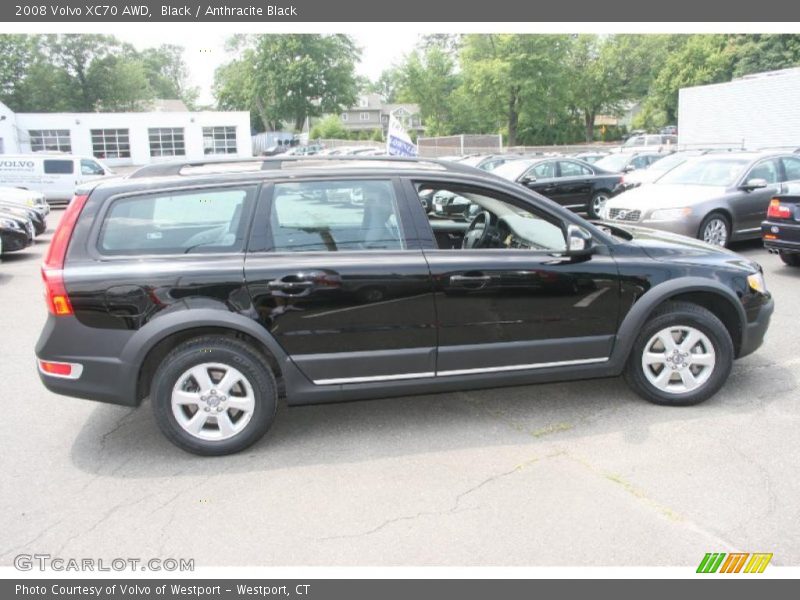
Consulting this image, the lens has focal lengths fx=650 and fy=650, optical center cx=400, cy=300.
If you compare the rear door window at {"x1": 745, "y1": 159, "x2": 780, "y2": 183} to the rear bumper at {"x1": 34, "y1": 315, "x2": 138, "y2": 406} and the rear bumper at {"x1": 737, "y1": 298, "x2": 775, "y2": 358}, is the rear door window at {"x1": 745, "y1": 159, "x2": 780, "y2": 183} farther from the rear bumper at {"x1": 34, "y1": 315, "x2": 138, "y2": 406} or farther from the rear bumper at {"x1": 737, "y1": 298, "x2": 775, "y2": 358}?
the rear bumper at {"x1": 34, "y1": 315, "x2": 138, "y2": 406}

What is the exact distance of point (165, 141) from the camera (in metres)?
44.3

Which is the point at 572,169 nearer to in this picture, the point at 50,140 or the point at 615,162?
the point at 615,162

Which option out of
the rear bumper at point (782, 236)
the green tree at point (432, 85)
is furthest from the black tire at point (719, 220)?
the green tree at point (432, 85)

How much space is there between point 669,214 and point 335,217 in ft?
23.6

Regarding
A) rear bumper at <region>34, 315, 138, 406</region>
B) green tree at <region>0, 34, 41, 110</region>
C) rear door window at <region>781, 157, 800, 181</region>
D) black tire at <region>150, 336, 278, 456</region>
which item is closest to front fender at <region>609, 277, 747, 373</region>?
black tire at <region>150, 336, 278, 456</region>

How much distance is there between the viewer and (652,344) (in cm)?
438

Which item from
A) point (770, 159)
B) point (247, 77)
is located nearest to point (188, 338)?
point (770, 159)

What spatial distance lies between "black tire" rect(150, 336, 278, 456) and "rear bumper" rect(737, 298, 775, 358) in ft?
10.6

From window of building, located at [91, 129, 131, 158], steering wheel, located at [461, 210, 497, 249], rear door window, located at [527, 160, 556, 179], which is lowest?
steering wheel, located at [461, 210, 497, 249]

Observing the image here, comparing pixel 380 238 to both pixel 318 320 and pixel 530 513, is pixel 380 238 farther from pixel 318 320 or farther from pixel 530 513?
pixel 530 513

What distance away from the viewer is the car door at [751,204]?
998 centimetres

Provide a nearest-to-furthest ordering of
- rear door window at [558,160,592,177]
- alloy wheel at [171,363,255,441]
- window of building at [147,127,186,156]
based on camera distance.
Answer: alloy wheel at [171,363,255,441] → rear door window at [558,160,592,177] → window of building at [147,127,186,156]

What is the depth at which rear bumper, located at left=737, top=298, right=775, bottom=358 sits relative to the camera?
14.8ft

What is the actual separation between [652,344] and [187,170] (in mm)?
3296
